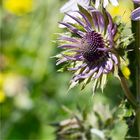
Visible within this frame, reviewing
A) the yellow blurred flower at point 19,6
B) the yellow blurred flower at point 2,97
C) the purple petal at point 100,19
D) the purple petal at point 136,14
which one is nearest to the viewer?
the purple petal at point 136,14

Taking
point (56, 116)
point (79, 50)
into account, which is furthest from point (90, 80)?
point (56, 116)

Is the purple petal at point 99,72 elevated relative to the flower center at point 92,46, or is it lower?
lower

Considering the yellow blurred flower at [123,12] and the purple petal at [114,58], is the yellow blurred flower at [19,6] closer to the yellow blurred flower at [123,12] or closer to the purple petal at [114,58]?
the yellow blurred flower at [123,12]

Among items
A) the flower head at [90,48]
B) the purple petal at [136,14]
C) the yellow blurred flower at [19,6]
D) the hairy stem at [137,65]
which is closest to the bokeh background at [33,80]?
the yellow blurred flower at [19,6]

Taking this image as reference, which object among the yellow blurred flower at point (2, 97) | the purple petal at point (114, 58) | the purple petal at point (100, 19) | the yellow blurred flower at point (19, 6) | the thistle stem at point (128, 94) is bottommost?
the yellow blurred flower at point (2, 97)

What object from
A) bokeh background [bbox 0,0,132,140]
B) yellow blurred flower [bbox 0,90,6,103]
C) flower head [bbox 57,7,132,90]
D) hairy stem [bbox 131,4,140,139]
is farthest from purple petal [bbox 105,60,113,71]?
yellow blurred flower [bbox 0,90,6,103]

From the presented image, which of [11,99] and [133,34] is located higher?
[133,34]

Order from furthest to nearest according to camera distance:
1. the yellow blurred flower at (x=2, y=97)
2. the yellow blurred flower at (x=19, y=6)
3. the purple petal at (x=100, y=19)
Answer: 1. the yellow blurred flower at (x=19, y=6)
2. the yellow blurred flower at (x=2, y=97)
3. the purple petal at (x=100, y=19)

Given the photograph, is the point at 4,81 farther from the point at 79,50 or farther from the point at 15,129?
the point at 79,50

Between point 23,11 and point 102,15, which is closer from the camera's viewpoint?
point 102,15
